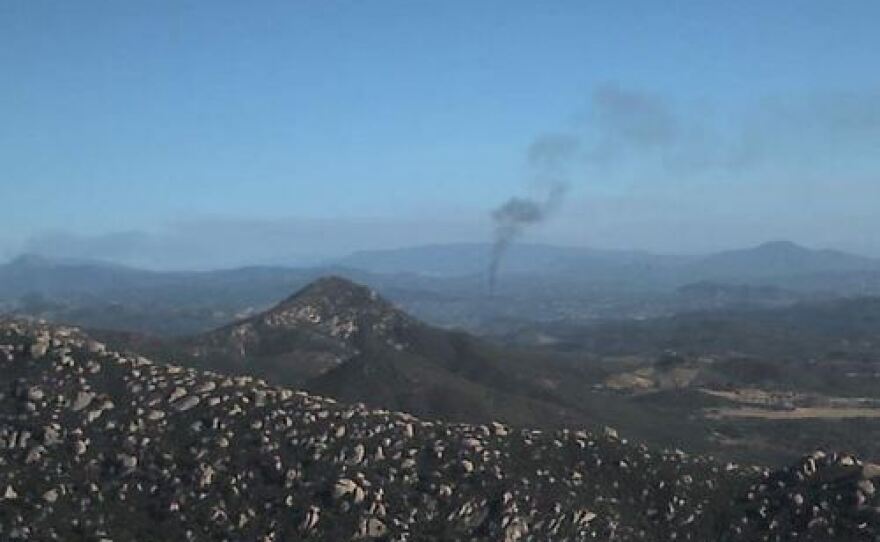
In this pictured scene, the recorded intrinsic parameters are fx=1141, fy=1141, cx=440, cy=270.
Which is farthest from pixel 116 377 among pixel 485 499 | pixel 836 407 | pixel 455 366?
pixel 836 407

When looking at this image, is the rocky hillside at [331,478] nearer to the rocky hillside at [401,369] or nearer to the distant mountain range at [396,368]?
the rocky hillside at [401,369]

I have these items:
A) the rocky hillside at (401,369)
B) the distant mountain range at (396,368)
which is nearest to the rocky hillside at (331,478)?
the rocky hillside at (401,369)

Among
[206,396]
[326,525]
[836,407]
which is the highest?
[206,396]

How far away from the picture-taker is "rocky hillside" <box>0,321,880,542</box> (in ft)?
182

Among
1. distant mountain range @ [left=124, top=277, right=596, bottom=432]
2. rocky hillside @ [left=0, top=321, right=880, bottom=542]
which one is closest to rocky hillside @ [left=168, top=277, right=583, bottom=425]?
distant mountain range @ [left=124, top=277, right=596, bottom=432]

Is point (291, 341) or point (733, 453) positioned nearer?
point (733, 453)

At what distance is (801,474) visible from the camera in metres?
59.7

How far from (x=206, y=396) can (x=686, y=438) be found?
9196 centimetres

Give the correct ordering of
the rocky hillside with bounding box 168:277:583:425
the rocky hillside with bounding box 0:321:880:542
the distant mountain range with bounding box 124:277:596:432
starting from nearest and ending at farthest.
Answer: the rocky hillside with bounding box 0:321:880:542 → the rocky hillside with bounding box 168:277:583:425 → the distant mountain range with bounding box 124:277:596:432

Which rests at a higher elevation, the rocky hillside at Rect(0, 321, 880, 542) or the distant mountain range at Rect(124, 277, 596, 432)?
the rocky hillside at Rect(0, 321, 880, 542)

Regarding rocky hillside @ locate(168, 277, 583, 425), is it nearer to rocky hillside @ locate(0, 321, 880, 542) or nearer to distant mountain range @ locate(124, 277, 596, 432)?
distant mountain range @ locate(124, 277, 596, 432)

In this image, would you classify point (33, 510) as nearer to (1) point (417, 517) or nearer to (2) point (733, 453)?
(1) point (417, 517)

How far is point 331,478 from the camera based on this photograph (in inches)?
2318

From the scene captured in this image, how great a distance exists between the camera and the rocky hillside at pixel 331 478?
55.5 meters
